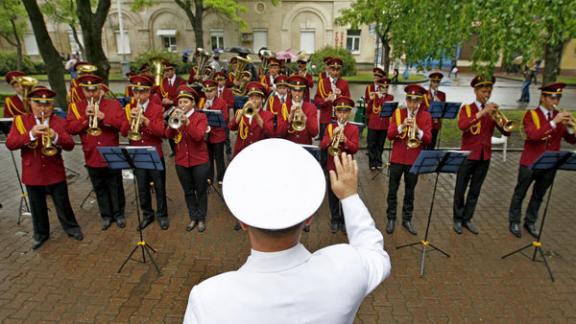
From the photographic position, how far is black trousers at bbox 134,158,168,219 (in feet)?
19.5

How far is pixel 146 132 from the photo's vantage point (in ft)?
19.6

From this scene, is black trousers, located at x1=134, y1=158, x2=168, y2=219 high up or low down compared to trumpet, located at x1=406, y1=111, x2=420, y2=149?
down

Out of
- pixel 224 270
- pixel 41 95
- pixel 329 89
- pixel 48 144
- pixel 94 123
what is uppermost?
pixel 41 95

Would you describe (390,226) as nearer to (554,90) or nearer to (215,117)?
(554,90)

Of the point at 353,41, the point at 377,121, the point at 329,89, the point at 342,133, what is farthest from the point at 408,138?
the point at 353,41

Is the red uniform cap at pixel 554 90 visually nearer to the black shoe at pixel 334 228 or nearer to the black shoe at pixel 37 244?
the black shoe at pixel 334 228

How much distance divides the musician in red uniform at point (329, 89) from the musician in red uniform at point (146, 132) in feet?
12.9

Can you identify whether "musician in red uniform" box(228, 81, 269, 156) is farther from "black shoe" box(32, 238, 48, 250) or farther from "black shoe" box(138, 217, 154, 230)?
"black shoe" box(32, 238, 48, 250)

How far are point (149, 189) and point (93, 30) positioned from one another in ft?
22.4

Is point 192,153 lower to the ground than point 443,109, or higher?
lower

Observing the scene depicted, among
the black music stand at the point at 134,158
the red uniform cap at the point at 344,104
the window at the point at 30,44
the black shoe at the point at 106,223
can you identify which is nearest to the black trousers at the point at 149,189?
the black shoe at the point at 106,223

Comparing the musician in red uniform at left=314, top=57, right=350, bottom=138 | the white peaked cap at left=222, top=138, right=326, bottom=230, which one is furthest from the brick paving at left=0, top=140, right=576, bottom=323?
the white peaked cap at left=222, top=138, right=326, bottom=230

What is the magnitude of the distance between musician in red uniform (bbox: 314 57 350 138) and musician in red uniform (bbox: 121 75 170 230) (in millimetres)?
3934

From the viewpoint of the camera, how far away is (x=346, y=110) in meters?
5.57
